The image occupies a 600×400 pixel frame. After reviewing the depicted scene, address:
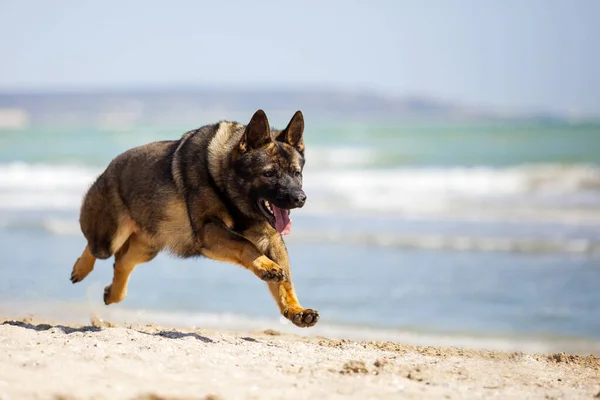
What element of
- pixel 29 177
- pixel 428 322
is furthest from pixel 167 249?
pixel 29 177

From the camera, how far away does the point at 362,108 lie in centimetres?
11750

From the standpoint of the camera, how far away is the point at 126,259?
6922 millimetres

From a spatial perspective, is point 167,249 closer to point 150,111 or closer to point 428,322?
point 428,322

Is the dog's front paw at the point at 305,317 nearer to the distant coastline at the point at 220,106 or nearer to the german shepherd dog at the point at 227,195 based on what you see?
the german shepherd dog at the point at 227,195

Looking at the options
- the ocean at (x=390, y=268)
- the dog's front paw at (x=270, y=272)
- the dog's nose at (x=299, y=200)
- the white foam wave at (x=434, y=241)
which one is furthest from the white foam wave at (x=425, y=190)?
the dog's front paw at (x=270, y=272)

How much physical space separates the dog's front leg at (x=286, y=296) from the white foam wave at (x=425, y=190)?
10001 mm

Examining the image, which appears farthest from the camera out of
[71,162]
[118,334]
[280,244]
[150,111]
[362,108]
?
[362,108]

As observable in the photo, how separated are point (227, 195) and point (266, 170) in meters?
0.33


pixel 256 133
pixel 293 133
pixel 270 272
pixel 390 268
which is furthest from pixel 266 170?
pixel 390 268

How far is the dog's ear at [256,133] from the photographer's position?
578cm

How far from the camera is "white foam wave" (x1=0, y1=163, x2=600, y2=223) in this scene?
1652 cm

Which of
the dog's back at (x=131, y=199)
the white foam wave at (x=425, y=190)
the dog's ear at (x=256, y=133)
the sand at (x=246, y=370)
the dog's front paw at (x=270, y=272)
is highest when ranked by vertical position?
the white foam wave at (x=425, y=190)

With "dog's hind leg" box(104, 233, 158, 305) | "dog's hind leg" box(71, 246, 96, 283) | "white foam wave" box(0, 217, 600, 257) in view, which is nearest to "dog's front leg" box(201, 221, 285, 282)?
"dog's hind leg" box(104, 233, 158, 305)

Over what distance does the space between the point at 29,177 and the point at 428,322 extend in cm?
1831
